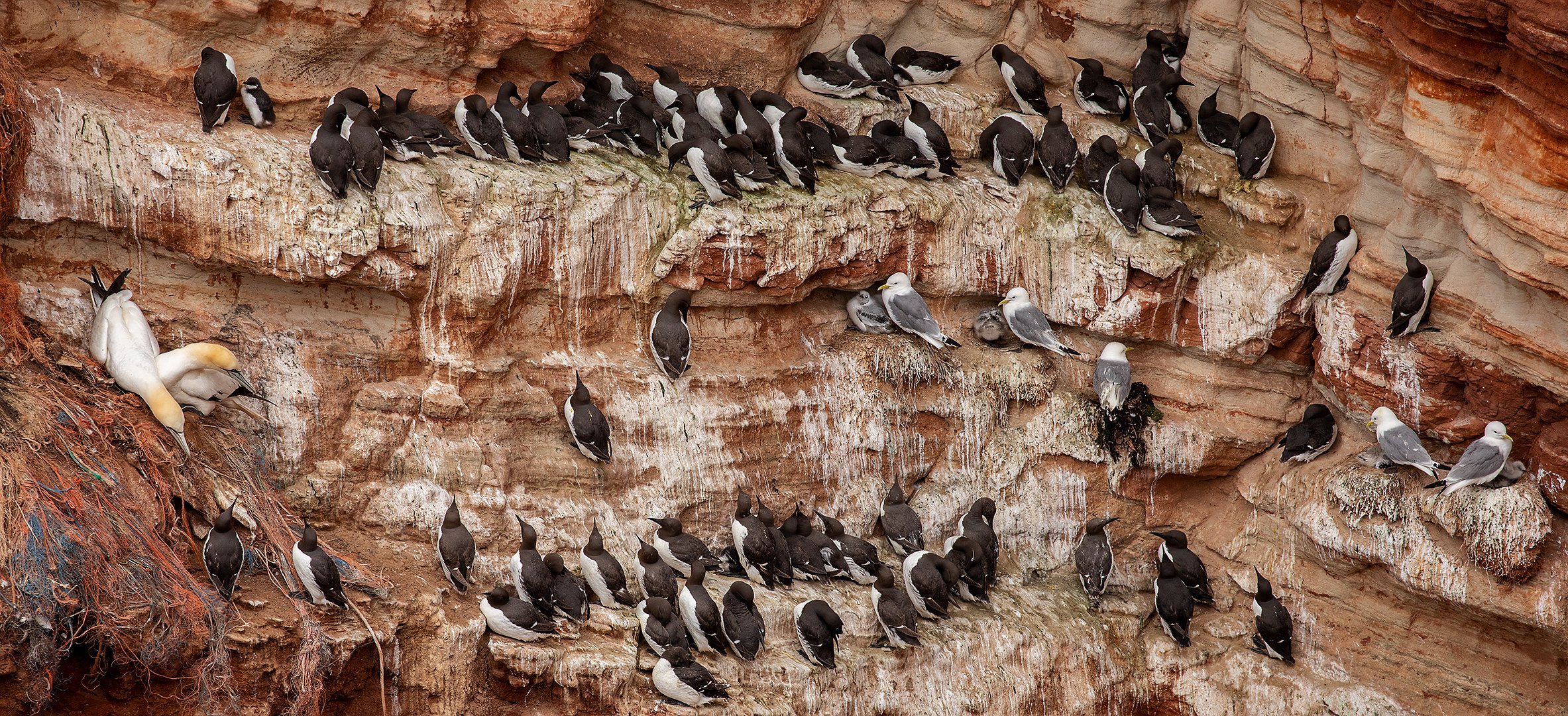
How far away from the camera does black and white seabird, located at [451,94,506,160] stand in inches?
544

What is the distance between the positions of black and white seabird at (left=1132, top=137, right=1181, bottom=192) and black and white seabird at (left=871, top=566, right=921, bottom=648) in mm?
4605

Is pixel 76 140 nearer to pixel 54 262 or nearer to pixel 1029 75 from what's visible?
pixel 54 262

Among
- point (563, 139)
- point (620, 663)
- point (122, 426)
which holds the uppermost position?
point (563, 139)

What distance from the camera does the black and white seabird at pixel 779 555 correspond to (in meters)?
13.4

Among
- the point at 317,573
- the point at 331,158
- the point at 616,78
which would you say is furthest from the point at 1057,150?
the point at 317,573

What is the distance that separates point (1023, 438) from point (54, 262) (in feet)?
27.6

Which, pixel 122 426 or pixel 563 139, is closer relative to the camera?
pixel 122 426

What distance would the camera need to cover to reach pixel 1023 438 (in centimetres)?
1501

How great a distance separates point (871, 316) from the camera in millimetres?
14891

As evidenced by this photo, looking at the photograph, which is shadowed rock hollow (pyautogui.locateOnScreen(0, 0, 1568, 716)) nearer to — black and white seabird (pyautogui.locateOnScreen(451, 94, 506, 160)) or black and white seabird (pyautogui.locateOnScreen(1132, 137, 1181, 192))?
black and white seabird (pyautogui.locateOnScreen(451, 94, 506, 160))

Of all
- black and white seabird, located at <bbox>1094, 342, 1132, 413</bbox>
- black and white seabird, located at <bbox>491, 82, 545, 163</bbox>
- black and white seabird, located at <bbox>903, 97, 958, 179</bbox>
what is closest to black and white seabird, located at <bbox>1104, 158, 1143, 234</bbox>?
black and white seabird, located at <bbox>1094, 342, 1132, 413</bbox>

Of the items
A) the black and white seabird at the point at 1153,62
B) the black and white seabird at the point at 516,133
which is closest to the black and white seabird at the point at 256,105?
the black and white seabird at the point at 516,133

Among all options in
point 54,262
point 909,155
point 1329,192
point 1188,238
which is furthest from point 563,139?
point 1329,192

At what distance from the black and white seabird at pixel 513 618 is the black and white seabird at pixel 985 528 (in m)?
4.05
